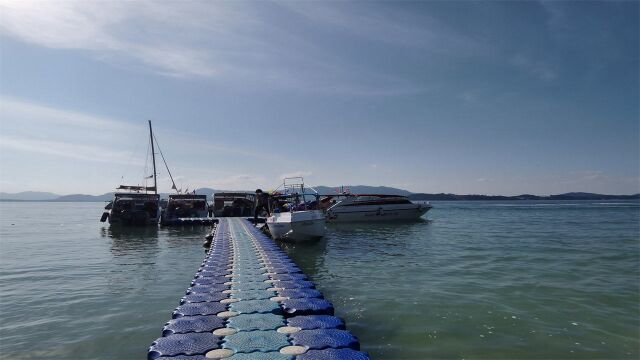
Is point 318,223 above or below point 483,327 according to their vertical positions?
above

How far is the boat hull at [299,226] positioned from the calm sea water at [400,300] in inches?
103

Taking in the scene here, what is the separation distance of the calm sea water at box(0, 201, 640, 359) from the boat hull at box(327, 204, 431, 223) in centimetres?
2422

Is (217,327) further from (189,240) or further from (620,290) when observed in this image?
(189,240)

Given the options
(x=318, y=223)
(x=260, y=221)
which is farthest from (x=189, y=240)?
(x=318, y=223)

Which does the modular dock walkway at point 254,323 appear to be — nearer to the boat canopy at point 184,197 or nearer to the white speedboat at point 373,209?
the white speedboat at point 373,209

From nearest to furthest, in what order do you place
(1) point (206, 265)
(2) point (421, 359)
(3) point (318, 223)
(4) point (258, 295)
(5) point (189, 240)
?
(2) point (421, 359) → (4) point (258, 295) → (1) point (206, 265) → (3) point (318, 223) → (5) point (189, 240)

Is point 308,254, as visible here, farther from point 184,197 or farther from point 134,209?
point 184,197

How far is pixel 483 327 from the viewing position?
9.23 metres

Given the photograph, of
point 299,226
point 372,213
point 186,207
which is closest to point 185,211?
point 186,207

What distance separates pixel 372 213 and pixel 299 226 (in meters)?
25.1

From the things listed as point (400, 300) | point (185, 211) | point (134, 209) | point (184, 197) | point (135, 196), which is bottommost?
point (400, 300)

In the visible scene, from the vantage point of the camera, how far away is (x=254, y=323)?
274 inches

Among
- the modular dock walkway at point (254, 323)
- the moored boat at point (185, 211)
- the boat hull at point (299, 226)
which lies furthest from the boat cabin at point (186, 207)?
the modular dock walkway at point (254, 323)

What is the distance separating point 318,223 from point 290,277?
1458 cm
